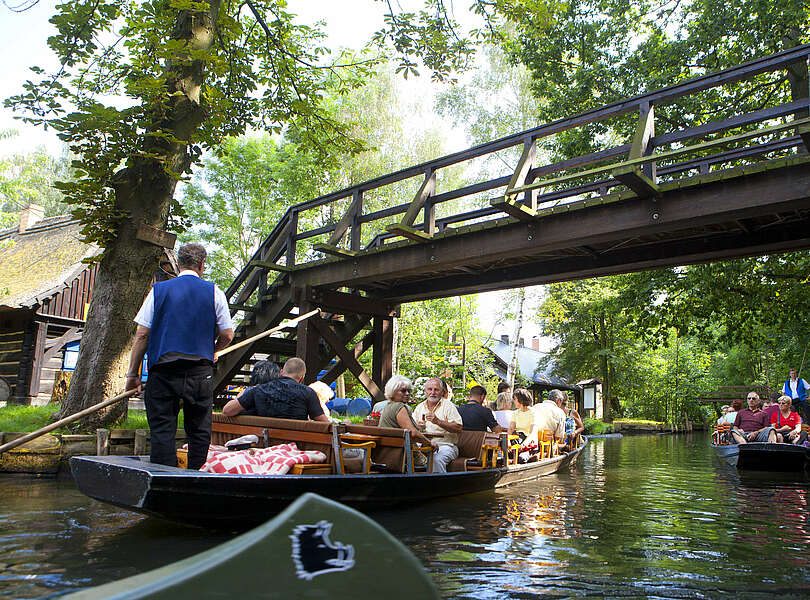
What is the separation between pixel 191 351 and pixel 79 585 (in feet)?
5.20

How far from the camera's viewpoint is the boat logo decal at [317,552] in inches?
52.7

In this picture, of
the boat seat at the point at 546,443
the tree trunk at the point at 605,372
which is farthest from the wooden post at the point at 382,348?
the tree trunk at the point at 605,372

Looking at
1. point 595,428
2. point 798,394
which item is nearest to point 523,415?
point 798,394

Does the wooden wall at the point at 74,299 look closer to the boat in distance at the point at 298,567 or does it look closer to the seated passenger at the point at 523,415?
the seated passenger at the point at 523,415

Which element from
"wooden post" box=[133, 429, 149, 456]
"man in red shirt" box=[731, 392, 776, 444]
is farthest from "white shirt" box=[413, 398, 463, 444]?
"man in red shirt" box=[731, 392, 776, 444]

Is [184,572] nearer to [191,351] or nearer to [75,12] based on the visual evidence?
[191,351]

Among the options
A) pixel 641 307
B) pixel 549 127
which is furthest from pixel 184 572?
pixel 641 307

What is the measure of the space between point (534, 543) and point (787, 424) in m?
8.90

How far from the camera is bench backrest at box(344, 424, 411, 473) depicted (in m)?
5.80

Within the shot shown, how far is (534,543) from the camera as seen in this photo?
473 centimetres

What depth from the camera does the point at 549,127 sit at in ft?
25.3

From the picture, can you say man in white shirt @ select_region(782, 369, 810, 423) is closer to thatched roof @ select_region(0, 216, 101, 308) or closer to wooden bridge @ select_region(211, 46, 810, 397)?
wooden bridge @ select_region(211, 46, 810, 397)

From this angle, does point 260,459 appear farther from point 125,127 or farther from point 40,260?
point 40,260

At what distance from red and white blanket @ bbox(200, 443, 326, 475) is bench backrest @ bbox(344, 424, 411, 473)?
0.77 metres
